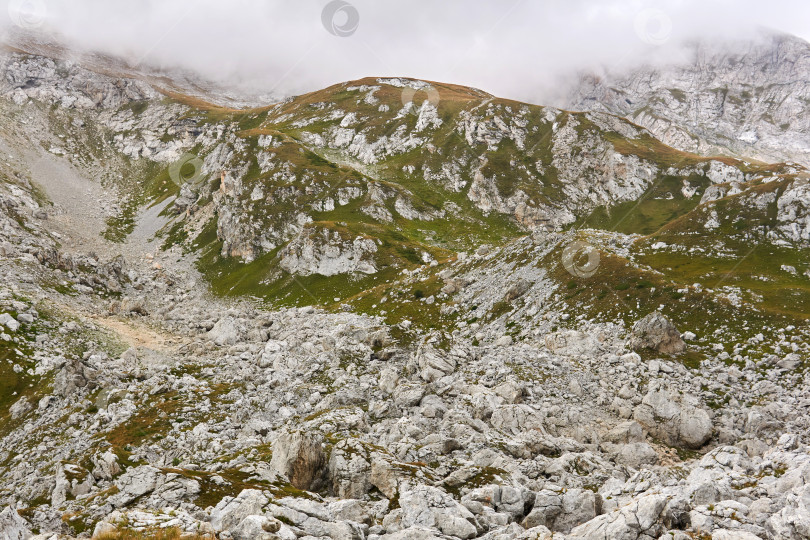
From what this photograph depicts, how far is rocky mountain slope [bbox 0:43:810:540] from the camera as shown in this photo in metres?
17.3

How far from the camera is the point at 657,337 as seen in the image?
119 ft

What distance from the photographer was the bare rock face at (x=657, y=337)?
3583 cm

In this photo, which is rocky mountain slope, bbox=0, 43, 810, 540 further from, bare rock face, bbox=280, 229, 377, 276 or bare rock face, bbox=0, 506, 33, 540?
bare rock face, bbox=280, 229, 377, 276

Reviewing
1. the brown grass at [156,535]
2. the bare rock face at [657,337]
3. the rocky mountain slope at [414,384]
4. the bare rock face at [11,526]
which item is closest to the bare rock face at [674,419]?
the rocky mountain slope at [414,384]

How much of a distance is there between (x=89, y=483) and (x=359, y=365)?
22364 mm

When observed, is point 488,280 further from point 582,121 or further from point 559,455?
point 582,121

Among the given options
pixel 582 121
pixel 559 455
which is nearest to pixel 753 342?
pixel 559 455

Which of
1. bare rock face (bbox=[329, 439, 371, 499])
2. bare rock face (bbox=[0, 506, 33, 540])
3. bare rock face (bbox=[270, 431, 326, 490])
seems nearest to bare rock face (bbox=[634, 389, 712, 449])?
bare rock face (bbox=[329, 439, 371, 499])

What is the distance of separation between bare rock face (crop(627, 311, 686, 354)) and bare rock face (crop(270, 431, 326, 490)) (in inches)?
1105

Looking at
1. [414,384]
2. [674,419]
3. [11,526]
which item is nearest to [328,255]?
[414,384]

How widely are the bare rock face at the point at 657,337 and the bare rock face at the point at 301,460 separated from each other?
2807 centimetres

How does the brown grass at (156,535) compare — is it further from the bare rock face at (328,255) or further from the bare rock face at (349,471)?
the bare rock face at (328,255)

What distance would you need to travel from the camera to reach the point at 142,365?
4506cm

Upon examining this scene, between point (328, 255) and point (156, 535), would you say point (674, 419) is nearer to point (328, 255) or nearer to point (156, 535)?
point (156, 535)
